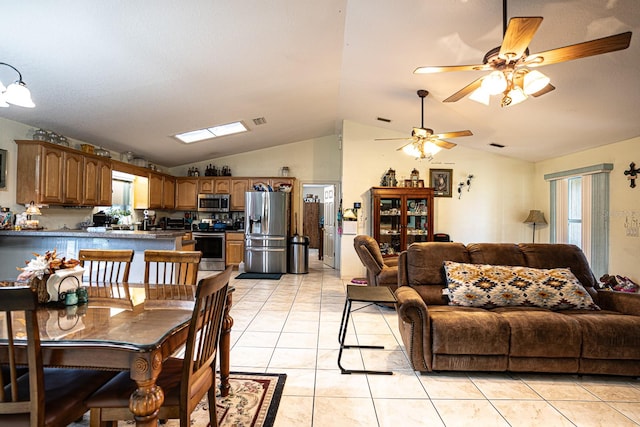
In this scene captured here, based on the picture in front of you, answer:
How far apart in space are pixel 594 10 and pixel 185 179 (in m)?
7.01

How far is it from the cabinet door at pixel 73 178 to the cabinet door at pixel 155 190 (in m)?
1.78

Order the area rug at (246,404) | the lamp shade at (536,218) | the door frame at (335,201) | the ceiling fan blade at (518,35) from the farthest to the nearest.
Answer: the door frame at (335,201)
the lamp shade at (536,218)
the area rug at (246,404)
the ceiling fan blade at (518,35)

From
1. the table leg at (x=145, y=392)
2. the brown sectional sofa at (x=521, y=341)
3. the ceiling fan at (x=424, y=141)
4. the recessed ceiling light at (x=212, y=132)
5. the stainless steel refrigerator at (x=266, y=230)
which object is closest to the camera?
the table leg at (x=145, y=392)

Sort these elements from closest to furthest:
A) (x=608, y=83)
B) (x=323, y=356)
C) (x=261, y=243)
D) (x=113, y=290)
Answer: (x=113, y=290) → (x=323, y=356) → (x=608, y=83) → (x=261, y=243)

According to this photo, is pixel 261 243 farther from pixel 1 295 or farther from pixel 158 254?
pixel 1 295

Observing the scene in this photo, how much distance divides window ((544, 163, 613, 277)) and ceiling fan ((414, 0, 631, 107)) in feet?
10.8

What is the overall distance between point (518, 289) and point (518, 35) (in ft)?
6.55

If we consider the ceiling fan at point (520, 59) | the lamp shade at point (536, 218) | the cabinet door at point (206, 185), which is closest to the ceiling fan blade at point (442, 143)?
the ceiling fan at point (520, 59)

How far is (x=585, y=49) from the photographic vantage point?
179 cm

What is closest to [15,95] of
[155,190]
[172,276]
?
[172,276]

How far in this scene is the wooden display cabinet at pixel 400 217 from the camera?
229 inches

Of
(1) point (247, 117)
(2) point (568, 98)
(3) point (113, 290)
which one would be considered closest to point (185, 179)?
(1) point (247, 117)

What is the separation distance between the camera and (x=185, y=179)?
7164 mm

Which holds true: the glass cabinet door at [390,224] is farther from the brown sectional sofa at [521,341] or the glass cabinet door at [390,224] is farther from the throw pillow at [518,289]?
the brown sectional sofa at [521,341]
